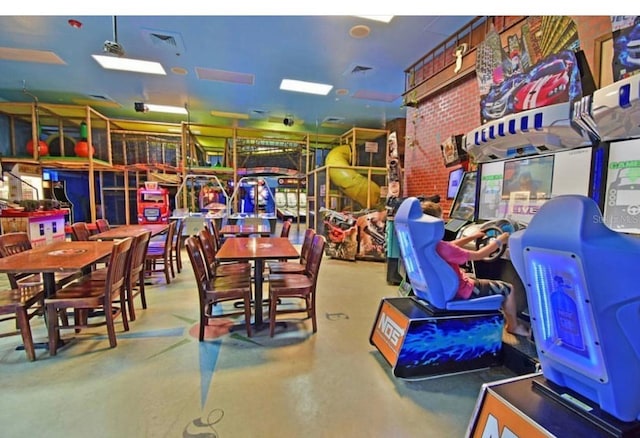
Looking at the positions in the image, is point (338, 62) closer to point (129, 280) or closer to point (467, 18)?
point (467, 18)

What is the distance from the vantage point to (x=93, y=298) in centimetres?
281

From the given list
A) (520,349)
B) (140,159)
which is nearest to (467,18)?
(520,349)

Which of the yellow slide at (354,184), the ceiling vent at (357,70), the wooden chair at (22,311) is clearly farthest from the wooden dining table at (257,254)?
the yellow slide at (354,184)

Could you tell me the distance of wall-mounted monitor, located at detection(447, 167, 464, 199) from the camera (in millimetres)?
4453

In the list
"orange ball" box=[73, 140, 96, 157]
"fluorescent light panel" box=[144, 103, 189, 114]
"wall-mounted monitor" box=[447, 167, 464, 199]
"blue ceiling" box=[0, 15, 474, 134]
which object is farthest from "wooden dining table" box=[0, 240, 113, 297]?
"orange ball" box=[73, 140, 96, 157]

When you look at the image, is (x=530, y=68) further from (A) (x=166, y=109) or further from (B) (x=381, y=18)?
(A) (x=166, y=109)

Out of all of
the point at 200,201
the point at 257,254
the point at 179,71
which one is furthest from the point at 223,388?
the point at 200,201

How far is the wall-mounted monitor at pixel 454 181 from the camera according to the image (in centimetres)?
445

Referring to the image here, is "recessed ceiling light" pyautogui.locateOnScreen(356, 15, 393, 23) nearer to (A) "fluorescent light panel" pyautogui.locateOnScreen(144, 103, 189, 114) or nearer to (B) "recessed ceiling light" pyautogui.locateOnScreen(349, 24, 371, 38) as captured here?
(B) "recessed ceiling light" pyautogui.locateOnScreen(349, 24, 371, 38)

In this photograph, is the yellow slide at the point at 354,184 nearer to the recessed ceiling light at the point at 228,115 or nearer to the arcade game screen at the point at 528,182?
the recessed ceiling light at the point at 228,115

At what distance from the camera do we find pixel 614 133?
2271 millimetres

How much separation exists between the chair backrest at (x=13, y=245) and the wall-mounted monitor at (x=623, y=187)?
542cm

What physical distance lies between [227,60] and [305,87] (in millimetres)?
1943

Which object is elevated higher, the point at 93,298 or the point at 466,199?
the point at 466,199
